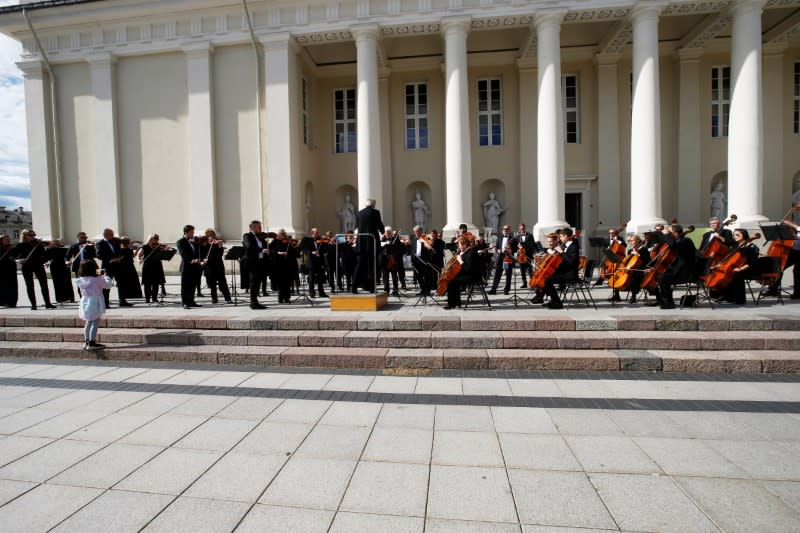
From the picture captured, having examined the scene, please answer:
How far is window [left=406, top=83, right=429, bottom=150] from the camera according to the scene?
20203mm

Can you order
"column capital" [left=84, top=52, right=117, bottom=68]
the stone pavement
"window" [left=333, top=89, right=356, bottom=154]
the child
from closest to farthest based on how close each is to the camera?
1. the stone pavement
2. the child
3. "column capital" [left=84, top=52, right=117, bottom=68]
4. "window" [left=333, top=89, right=356, bottom=154]

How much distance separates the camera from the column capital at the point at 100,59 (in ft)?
56.8

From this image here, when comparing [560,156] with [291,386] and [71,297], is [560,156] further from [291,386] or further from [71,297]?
[71,297]

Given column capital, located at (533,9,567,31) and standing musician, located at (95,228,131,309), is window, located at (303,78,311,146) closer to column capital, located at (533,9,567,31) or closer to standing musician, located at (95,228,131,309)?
column capital, located at (533,9,567,31)

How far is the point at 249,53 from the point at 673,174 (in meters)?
19.0

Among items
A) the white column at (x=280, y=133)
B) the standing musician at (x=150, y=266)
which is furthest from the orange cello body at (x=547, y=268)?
the white column at (x=280, y=133)

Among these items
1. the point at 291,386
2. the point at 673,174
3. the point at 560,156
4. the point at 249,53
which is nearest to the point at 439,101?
the point at 560,156

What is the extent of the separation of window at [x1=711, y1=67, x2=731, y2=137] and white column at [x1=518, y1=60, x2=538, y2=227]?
26.3ft

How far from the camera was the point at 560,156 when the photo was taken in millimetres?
15281

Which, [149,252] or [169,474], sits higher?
[149,252]

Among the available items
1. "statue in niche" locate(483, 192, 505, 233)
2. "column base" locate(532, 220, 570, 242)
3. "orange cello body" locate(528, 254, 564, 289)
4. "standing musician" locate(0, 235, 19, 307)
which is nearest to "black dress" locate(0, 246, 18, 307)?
"standing musician" locate(0, 235, 19, 307)

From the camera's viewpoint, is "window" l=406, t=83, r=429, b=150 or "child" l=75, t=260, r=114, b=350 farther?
"window" l=406, t=83, r=429, b=150

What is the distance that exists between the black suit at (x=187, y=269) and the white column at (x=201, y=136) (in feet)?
29.1

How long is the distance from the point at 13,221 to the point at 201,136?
216ft
